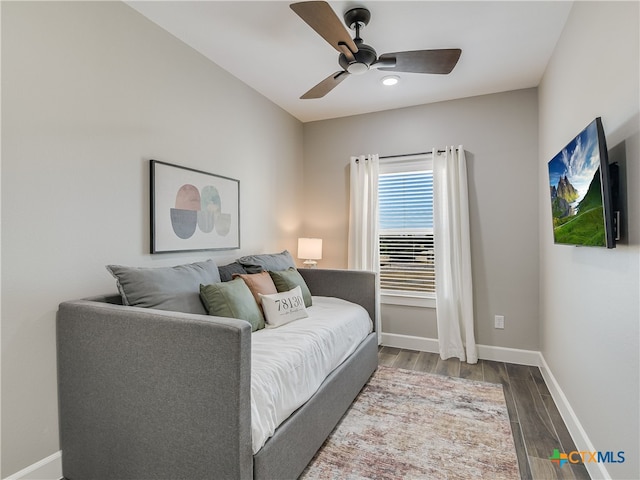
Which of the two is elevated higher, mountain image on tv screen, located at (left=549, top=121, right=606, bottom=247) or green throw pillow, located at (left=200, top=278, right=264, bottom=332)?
mountain image on tv screen, located at (left=549, top=121, right=606, bottom=247)

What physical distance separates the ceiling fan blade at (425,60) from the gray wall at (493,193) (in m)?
1.35

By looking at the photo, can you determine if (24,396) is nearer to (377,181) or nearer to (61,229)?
(61,229)

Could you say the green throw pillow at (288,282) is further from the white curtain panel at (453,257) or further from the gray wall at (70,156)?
the white curtain panel at (453,257)

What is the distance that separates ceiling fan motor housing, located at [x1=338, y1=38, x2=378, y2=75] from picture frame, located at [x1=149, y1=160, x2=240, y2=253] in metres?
1.31

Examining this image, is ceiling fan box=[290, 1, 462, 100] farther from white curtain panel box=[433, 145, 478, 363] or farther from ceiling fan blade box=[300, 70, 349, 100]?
white curtain panel box=[433, 145, 478, 363]

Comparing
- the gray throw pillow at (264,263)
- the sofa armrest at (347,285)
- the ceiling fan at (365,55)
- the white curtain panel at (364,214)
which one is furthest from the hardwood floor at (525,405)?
the ceiling fan at (365,55)

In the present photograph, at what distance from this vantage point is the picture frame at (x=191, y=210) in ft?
7.42

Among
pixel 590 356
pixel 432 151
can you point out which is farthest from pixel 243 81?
pixel 590 356

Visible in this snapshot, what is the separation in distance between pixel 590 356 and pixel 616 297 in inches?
20.1

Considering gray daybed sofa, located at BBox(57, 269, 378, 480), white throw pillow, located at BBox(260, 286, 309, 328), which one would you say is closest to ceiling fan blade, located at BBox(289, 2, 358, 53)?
gray daybed sofa, located at BBox(57, 269, 378, 480)

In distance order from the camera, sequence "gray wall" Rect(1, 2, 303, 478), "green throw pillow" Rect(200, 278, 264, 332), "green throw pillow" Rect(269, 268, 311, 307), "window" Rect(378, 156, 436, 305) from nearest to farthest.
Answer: "gray wall" Rect(1, 2, 303, 478) < "green throw pillow" Rect(200, 278, 264, 332) < "green throw pillow" Rect(269, 268, 311, 307) < "window" Rect(378, 156, 436, 305)

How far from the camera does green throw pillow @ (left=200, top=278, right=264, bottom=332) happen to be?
2004 millimetres

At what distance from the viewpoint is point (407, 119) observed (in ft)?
12.1

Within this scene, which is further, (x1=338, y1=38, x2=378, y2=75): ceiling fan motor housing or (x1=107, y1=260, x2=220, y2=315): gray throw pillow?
(x1=338, y1=38, x2=378, y2=75): ceiling fan motor housing
